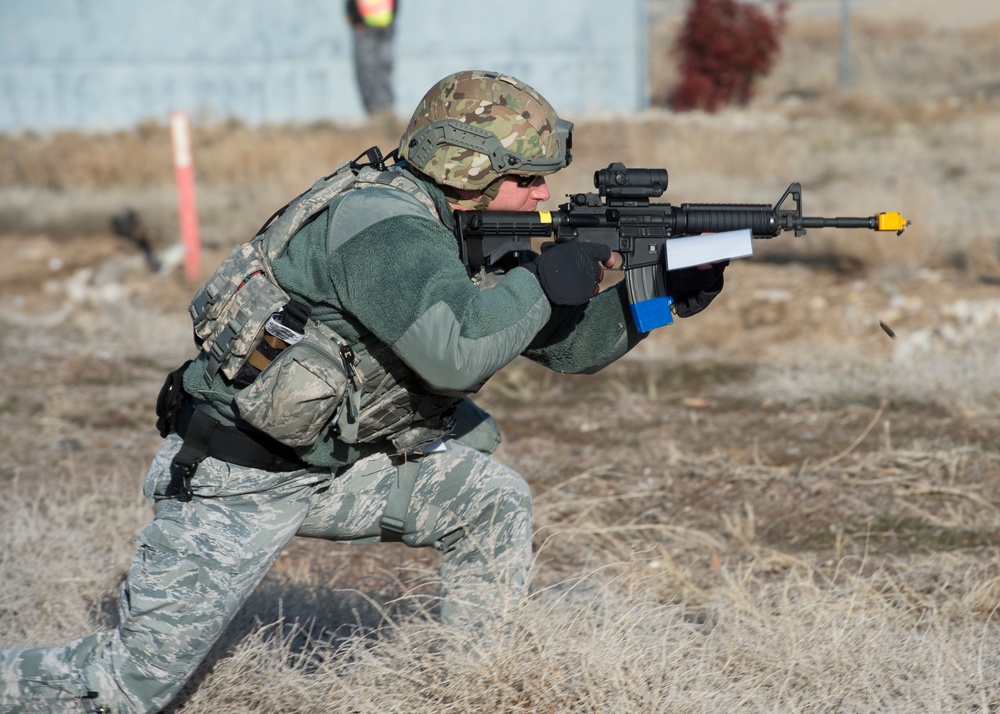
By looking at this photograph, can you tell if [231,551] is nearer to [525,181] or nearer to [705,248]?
[525,181]

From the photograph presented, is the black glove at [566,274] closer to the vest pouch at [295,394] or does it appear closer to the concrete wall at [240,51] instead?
the vest pouch at [295,394]

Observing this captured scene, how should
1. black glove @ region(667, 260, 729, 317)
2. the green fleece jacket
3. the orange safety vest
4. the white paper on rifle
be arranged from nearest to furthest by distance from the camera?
the green fleece jacket < the white paper on rifle < black glove @ region(667, 260, 729, 317) < the orange safety vest

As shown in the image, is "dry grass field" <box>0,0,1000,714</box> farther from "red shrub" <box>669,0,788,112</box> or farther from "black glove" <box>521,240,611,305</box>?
"red shrub" <box>669,0,788,112</box>

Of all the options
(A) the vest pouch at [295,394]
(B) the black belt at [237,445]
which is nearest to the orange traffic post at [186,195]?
(B) the black belt at [237,445]

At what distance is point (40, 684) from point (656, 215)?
1887 millimetres

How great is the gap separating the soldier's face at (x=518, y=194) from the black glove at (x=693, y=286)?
42 centimetres

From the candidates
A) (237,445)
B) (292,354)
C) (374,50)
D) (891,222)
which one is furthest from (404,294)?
(374,50)

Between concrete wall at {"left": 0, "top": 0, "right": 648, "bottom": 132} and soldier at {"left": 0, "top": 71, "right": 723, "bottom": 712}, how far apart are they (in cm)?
1389

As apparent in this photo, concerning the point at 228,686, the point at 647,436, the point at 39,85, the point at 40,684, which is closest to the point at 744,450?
the point at 647,436

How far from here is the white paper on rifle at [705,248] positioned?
9.54 ft

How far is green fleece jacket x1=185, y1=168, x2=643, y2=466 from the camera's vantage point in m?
2.52

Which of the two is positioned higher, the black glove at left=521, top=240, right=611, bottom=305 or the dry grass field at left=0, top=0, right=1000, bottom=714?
the black glove at left=521, top=240, right=611, bottom=305

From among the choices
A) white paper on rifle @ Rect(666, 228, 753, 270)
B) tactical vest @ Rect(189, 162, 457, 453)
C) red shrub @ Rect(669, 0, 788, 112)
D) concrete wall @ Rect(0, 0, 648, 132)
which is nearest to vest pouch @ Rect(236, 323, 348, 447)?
tactical vest @ Rect(189, 162, 457, 453)

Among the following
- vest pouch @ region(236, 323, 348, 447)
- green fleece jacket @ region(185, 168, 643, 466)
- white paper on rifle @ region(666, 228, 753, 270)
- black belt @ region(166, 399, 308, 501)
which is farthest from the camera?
white paper on rifle @ region(666, 228, 753, 270)
